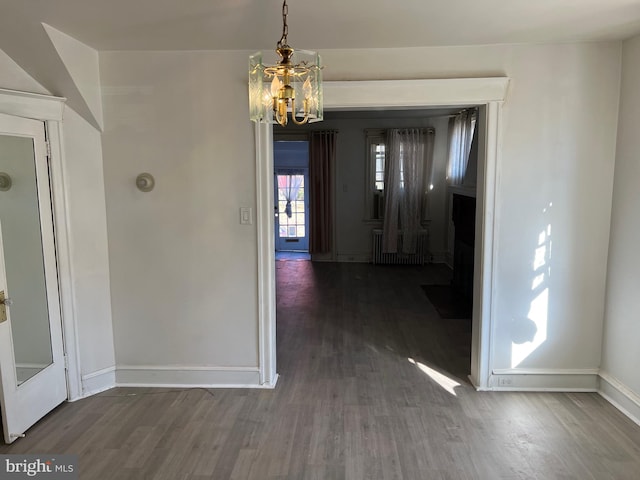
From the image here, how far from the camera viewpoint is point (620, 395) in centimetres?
297

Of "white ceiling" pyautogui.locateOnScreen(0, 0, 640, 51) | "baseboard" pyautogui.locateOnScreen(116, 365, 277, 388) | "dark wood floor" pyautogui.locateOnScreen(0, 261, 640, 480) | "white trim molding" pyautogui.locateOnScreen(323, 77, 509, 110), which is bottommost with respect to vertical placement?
"dark wood floor" pyautogui.locateOnScreen(0, 261, 640, 480)

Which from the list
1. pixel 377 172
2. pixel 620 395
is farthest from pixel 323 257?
pixel 620 395

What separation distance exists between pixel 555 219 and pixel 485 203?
500 millimetres

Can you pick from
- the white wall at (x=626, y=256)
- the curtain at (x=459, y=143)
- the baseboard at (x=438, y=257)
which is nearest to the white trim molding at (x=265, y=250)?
the white wall at (x=626, y=256)

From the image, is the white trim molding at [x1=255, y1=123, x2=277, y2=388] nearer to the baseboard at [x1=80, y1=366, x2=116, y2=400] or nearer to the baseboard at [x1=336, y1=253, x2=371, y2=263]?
the baseboard at [x1=80, y1=366, x2=116, y2=400]

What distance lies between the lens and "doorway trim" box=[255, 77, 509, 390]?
118 inches

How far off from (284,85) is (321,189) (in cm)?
644

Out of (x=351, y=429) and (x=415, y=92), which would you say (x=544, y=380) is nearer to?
(x=351, y=429)

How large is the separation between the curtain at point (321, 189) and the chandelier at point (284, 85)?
20.6 ft

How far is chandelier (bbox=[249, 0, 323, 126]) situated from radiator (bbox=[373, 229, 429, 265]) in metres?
6.27

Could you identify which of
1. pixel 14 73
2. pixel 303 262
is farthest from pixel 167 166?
pixel 303 262

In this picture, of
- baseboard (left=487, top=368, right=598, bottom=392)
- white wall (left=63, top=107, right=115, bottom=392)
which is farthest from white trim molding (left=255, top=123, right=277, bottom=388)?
baseboard (left=487, top=368, right=598, bottom=392)

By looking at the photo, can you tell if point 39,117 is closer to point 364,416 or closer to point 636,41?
point 364,416

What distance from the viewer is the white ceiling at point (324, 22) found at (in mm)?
2270
